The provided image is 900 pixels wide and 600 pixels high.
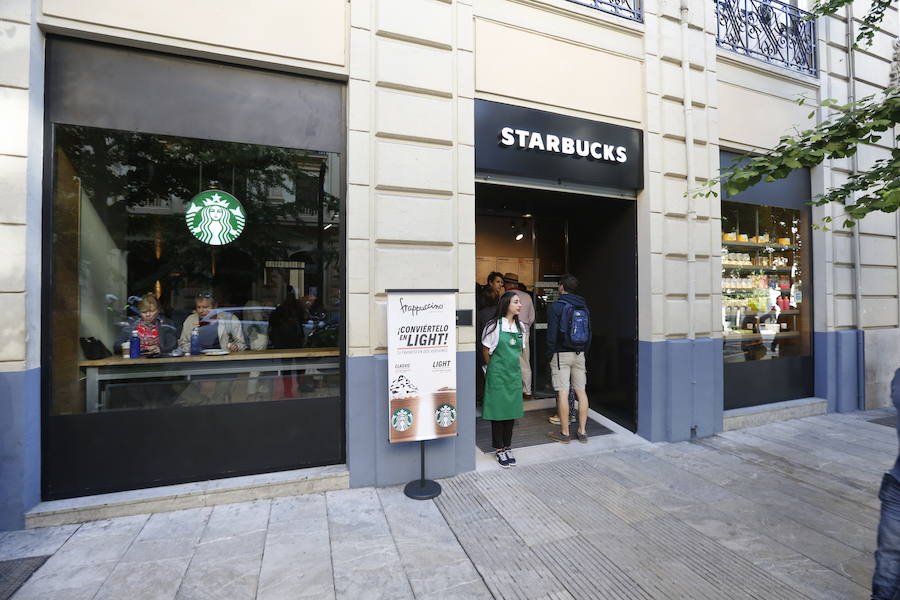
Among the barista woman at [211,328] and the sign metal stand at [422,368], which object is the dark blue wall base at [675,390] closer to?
the sign metal stand at [422,368]

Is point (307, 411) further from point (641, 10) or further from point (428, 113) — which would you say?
point (641, 10)

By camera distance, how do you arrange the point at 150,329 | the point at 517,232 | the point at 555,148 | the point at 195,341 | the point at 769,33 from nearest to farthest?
the point at 150,329, the point at 195,341, the point at 555,148, the point at 769,33, the point at 517,232

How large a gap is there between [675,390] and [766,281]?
10.8 ft

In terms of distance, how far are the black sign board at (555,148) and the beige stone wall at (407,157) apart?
1.18 ft

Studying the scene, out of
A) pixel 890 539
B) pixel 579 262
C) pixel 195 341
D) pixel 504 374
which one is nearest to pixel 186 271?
pixel 195 341

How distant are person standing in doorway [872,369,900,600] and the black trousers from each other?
3.03m

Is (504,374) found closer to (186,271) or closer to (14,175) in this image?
(186,271)

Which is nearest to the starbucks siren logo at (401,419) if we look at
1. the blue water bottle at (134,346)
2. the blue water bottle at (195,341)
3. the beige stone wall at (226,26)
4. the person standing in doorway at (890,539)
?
the blue water bottle at (195,341)

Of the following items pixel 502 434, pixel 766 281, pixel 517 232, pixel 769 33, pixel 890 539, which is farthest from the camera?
pixel 517 232

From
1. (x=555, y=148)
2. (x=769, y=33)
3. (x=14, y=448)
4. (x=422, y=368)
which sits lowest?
(x=14, y=448)

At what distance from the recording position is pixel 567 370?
543cm

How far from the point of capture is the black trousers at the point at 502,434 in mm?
4832

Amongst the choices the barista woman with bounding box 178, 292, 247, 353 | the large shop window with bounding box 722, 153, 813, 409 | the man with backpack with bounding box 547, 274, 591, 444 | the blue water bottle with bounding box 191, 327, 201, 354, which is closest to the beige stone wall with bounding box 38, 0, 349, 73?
the barista woman with bounding box 178, 292, 247, 353

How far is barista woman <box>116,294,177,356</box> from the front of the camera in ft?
13.4
